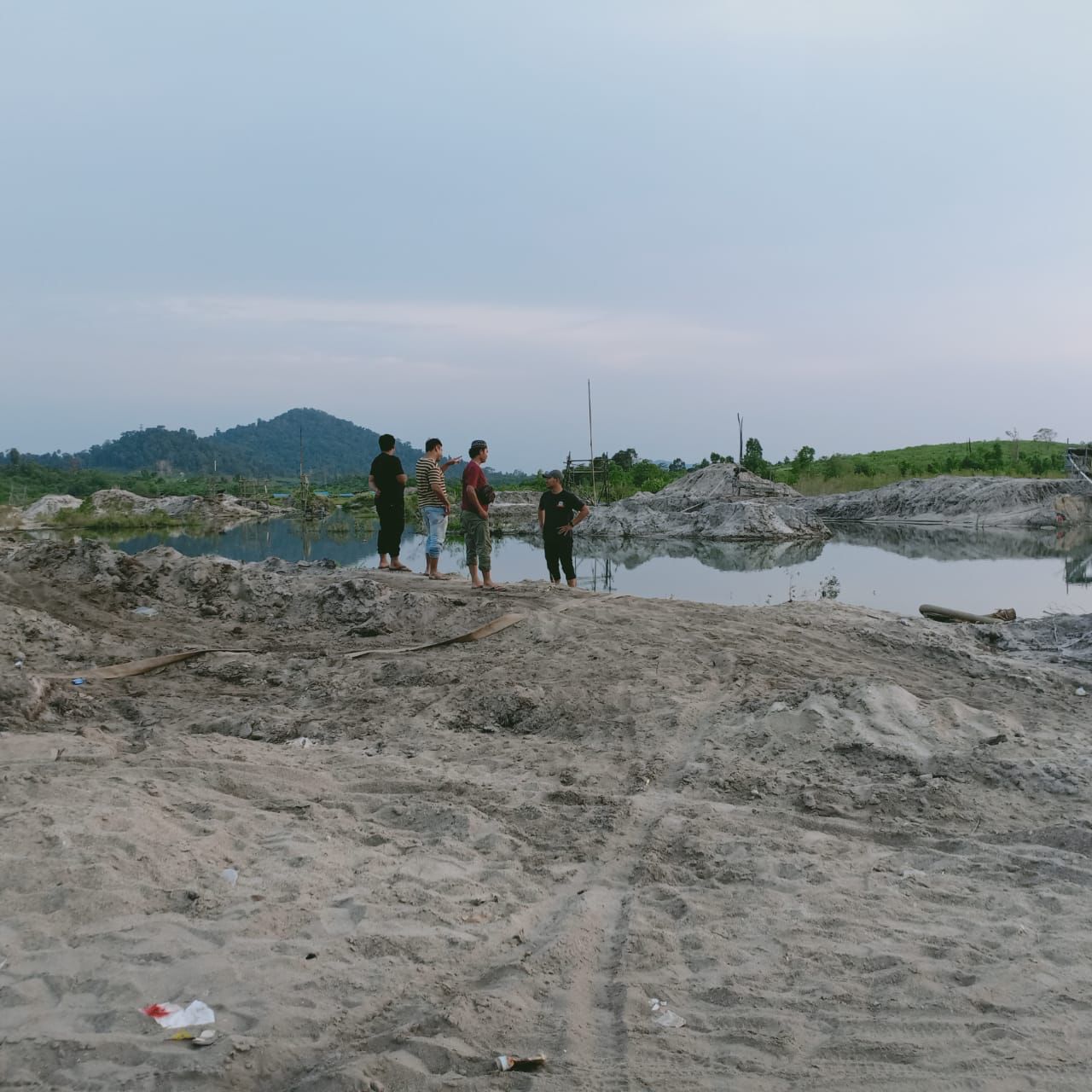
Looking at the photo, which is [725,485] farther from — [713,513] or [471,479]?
[471,479]

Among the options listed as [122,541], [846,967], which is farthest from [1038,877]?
[122,541]

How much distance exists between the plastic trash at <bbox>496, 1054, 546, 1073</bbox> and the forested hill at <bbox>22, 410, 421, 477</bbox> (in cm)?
6526

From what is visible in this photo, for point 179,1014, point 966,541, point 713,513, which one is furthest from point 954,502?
point 179,1014

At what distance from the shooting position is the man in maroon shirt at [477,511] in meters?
9.95

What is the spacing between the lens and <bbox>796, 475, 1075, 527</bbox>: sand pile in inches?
1217

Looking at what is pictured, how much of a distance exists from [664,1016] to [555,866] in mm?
1209

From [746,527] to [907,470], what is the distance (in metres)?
15.4

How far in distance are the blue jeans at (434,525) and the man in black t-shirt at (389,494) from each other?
1.44ft

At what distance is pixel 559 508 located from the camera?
1084cm

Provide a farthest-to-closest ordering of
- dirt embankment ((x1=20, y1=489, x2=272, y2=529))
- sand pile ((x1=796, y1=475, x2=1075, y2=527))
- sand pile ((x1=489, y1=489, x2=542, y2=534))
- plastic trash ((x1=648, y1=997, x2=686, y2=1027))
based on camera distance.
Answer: dirt embankment ((x1=20, y1=489, x2=272, y2=529)), sand pile ((x1=489, y1=489, x2=542, y2=534)), sand pile ((x1=796, y1=475, x2=1075, y2=527)), plastic trash ((x1=648, y1=997, x2=686, y2=1027))

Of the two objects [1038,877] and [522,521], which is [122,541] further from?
[1038,877]

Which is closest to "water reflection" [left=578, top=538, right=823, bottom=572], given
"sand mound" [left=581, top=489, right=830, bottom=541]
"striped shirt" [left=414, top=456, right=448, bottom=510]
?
"sand mound" [left=581, top=489, right=830, bottom=541]

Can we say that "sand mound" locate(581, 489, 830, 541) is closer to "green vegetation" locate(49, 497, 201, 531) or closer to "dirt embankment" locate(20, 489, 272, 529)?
"green vegetation" locate(49, 497, 201, 531)

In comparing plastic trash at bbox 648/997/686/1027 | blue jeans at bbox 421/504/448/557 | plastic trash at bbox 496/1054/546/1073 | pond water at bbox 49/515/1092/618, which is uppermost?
blue jeans at bbox 421/504/448/557
